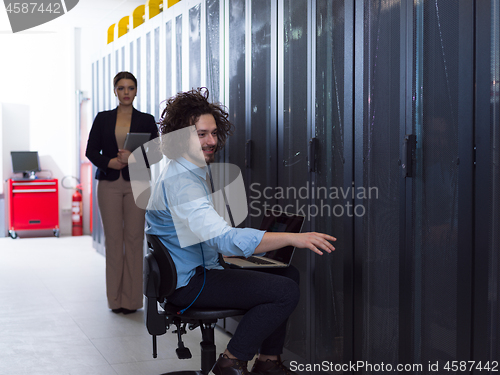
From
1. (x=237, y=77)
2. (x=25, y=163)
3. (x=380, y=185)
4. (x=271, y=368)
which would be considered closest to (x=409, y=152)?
(x=380, y=185)

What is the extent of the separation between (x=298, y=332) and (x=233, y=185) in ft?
3.62

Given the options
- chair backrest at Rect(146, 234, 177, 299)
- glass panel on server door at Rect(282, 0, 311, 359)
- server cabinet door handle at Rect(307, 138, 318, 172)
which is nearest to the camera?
chair backrest at Rect(146, 234, 177, 299)

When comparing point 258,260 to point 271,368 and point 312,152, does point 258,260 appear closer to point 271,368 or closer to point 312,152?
point 271,368

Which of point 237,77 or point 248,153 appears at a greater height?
point 237,77

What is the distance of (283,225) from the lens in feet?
7.46

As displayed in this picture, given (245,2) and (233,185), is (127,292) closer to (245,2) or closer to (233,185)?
(233,185)

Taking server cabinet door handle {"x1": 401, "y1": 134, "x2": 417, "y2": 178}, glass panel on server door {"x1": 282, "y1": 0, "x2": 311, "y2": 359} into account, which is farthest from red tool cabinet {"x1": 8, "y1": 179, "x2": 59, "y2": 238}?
server cabinet door handle {"x1": 401, "y1": 134, "x2": 417, "y2": 178}

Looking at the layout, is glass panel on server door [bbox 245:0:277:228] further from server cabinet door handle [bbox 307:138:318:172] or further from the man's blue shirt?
the man's blue shirt

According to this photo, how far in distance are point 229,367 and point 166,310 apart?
13.0 inches

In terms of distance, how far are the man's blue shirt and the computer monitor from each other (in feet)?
20.1

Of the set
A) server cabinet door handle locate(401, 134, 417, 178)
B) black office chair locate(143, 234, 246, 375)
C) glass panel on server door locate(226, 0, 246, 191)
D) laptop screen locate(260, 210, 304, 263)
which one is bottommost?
black office chair locate(143, 234, 246, 375)

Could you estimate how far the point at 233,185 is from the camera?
3.47 meters

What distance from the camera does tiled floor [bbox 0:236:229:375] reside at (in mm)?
2785

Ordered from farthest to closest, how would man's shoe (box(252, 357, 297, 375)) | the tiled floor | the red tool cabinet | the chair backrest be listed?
1. the red tool cabinet
2. the tiled floor
3. man's shoe (box(252, 357, 297, 375))
4. the chair backrest
